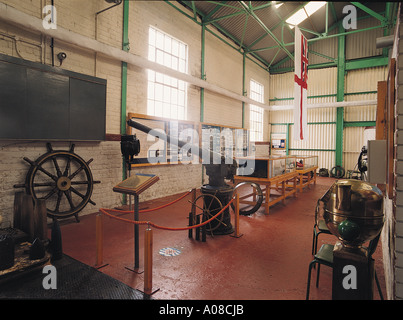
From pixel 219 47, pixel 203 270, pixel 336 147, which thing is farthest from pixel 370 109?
pixel 203 270

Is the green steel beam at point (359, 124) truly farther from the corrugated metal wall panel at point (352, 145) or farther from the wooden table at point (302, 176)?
the wooden table at point (302, 176)

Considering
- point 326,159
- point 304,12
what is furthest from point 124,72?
point 326,159

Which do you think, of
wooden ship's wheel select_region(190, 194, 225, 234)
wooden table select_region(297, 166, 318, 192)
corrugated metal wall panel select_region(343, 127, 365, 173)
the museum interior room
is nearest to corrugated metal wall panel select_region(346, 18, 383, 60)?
the museum interior room

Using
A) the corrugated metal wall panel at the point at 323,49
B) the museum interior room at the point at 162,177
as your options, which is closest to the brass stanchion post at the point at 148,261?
the museum interior room at the point at 162,177

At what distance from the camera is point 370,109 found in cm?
1152

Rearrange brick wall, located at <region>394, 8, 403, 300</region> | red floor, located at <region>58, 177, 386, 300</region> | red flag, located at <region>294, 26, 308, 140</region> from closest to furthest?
1. brick wall, located at <region>394, 8, 403, 300</region>
2. red floor, located at <region>58, 177, 386, 300</region>
3. red flag, located at <region>294, 26, 308, 140</region>

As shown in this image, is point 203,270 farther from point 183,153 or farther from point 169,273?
point 183,153

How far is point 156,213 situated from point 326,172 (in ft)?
32.5

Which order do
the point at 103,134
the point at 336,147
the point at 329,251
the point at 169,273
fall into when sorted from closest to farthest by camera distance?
the point at 329,251, the point at 169,273, the point at 103,134, the point at 336,147

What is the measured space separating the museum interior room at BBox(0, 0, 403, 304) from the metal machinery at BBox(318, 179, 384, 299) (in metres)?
0.01

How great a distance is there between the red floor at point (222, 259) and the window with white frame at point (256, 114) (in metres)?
7.74

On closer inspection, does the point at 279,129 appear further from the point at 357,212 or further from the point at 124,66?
the point at 357,212

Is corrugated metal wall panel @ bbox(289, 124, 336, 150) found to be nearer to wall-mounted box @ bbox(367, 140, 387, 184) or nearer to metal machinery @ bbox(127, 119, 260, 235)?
metal machinery @ bbox(127, 119, 260, 235)

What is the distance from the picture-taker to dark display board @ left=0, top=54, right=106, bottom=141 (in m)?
4.08
